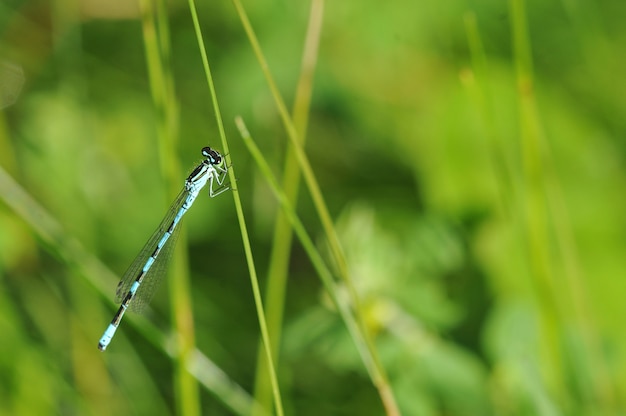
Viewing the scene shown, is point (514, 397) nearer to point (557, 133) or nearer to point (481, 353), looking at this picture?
point (481, 353)

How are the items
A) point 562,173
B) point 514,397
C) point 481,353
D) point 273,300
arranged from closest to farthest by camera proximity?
point 514,397 → point 481,353 → point 273,300 → point 562,173

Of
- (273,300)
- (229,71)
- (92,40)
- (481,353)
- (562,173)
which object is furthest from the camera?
(92,40)

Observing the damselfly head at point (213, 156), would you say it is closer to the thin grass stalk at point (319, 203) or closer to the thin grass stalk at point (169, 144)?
the thin grass stalk at point (169, 144)

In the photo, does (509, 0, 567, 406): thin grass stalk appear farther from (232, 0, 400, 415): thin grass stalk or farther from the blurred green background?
(232, 0, 400, 415): thin grass stalk

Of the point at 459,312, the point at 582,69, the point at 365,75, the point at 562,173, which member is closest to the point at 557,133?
the point at 562,173

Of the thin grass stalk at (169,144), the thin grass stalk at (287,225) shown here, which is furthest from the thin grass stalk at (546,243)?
the thin grass stalk at (169,144)

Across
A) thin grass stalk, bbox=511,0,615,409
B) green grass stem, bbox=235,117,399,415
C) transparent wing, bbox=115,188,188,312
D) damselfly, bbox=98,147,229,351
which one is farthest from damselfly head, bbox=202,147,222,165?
thin grass stalk, bbox=511,0,615,409
